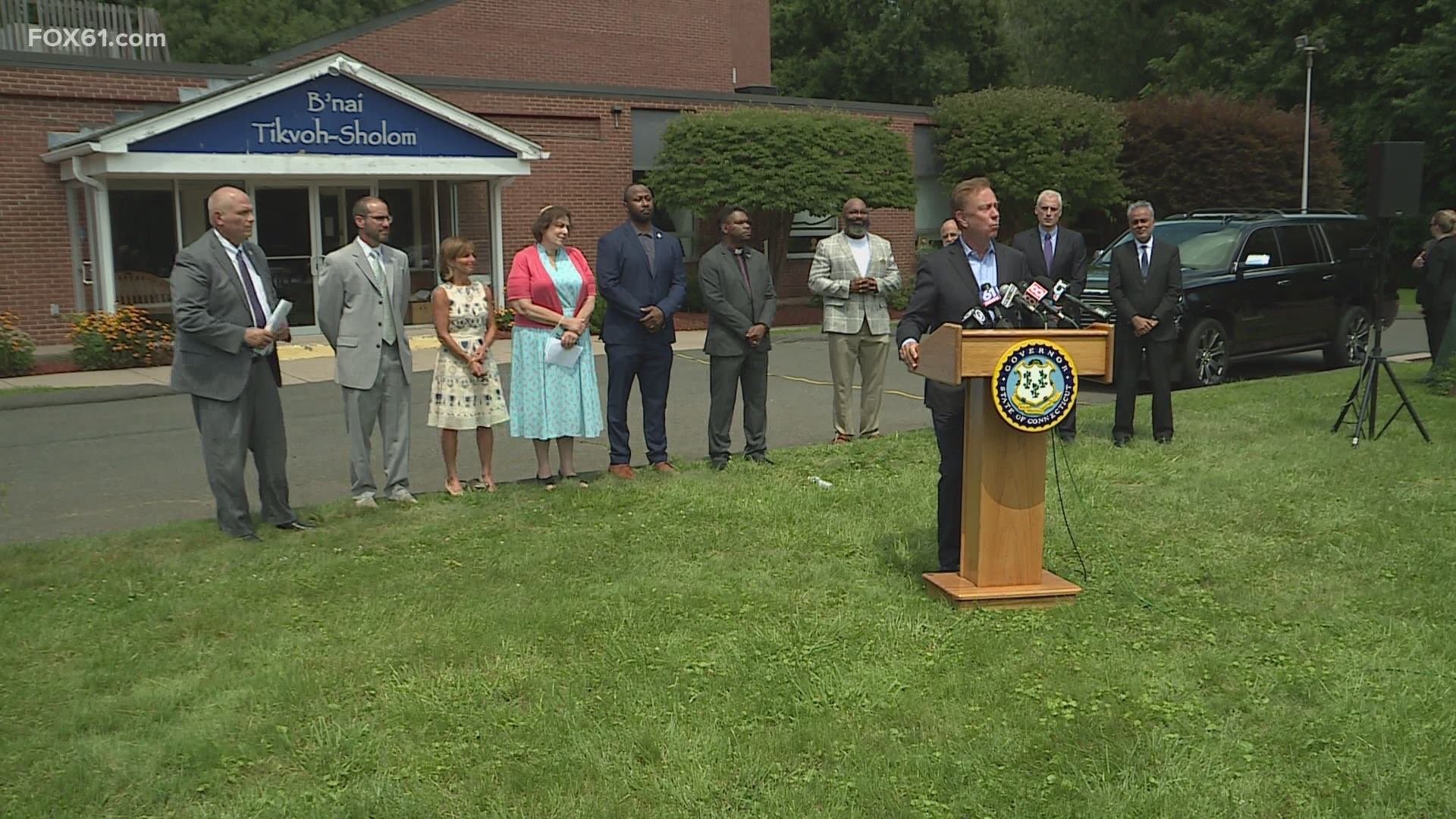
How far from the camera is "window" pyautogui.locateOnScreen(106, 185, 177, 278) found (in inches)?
805

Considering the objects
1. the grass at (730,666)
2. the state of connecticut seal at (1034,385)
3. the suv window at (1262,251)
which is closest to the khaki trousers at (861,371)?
the grass at (730,666)

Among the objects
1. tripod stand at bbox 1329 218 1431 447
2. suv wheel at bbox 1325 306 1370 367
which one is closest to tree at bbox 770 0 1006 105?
suv wheel at bbox 1325 306 1370 367

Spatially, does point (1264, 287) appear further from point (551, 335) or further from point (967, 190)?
point (967, 190)

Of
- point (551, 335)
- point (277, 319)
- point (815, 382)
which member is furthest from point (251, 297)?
point (815, 382)

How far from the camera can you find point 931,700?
16.0 ft

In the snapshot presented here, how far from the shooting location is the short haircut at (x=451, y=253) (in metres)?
8.53

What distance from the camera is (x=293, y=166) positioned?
19969 mm

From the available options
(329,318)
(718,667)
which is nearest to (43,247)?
(329,318)

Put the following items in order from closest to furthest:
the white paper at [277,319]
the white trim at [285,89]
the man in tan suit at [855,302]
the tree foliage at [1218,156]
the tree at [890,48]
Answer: the white paper at [277,319] → the man in tan suit at [855,302] → the white trim at [285,89] → the tree foliage at [1218,156] → the tree at [890,48]

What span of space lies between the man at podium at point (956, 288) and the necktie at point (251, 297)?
12.5ft

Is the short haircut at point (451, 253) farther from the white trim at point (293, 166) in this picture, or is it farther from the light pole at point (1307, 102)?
the light pole at point (1307, 102)

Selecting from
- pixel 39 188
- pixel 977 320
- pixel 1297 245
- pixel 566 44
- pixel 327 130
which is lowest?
pixel 977 320

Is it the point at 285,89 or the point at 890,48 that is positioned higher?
the point at 890,48

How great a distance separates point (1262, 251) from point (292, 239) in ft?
50.6
